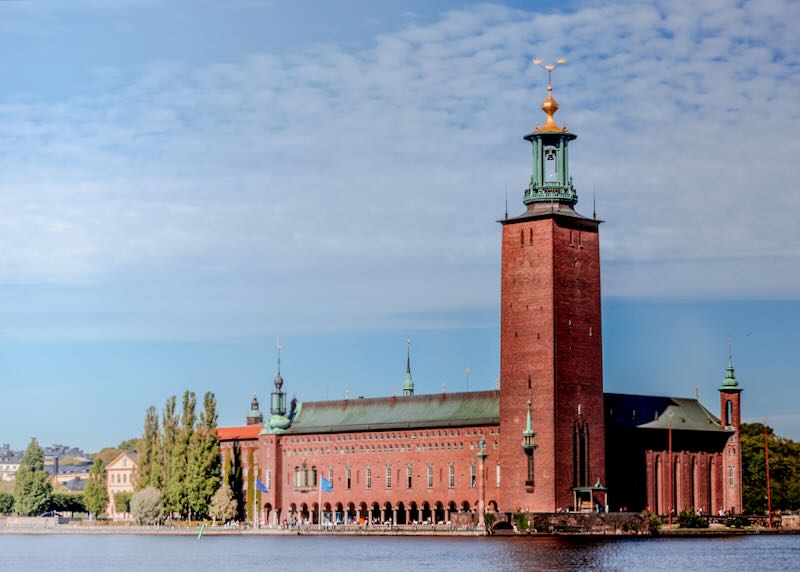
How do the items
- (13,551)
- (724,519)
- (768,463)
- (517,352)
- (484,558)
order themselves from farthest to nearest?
(768,463) < (724,519) < (517,352) < (13,551) < (484,558)

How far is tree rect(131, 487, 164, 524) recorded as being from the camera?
11868 centimetres

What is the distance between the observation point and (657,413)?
4678 inches

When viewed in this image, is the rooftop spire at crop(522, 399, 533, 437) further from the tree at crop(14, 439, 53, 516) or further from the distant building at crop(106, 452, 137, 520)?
the distant building at crop(106, 452, 137, 520)

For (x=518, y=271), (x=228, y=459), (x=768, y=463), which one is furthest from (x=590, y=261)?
(x=228, y=459)

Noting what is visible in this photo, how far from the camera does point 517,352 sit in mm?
105062

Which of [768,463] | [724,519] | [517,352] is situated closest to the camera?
[517,352]

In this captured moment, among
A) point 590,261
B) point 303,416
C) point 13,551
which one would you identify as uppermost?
point 590,261

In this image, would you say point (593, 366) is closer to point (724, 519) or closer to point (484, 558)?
point (724, 519)

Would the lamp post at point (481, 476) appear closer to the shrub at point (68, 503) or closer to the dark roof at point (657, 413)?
the dark roof at point (657, 413)

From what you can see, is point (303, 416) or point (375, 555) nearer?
point (375, 555)

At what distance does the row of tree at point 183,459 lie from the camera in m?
117

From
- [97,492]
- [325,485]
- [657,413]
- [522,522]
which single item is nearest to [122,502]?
[97,492]

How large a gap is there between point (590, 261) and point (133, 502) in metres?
35.9

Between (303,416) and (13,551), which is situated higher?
(303,416)
